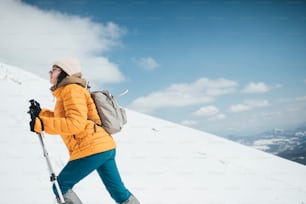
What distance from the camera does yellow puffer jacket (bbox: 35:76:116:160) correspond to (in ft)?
9.96

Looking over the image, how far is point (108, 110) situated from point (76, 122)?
0.43m

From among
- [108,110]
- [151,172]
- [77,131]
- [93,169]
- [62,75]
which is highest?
[62,75]

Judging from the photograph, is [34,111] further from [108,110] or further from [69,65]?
[108,110]

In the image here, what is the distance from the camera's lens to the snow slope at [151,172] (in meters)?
6.33

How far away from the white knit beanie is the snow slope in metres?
3.14

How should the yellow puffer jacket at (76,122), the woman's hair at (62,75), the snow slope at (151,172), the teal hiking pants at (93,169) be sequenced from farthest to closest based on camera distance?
the snow slope at (151,172) < the woman's hair at (62,75) < the teal hiking pants at (93,169) < the yellow puffer jacket at (76,122)

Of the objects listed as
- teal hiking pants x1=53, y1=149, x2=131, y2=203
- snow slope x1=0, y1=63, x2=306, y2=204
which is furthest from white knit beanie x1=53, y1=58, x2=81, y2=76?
snow slope x1=0, y1=63, x2=306, y2=204

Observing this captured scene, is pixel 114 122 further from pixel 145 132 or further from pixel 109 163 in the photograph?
pixel 145 132

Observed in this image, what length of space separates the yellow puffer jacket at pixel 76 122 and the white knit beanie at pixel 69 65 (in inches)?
5.3

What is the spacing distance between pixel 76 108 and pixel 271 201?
618cm

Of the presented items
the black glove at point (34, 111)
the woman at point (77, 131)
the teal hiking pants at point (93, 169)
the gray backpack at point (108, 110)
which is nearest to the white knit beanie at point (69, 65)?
the woman at point (77, 131)

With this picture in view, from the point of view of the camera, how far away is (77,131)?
3.07 meters

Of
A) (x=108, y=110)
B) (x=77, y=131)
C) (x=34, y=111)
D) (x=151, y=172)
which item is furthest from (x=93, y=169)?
(x=151, y=172)

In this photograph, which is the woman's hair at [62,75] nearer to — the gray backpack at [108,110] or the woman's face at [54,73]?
the woman's face at [54,73]
